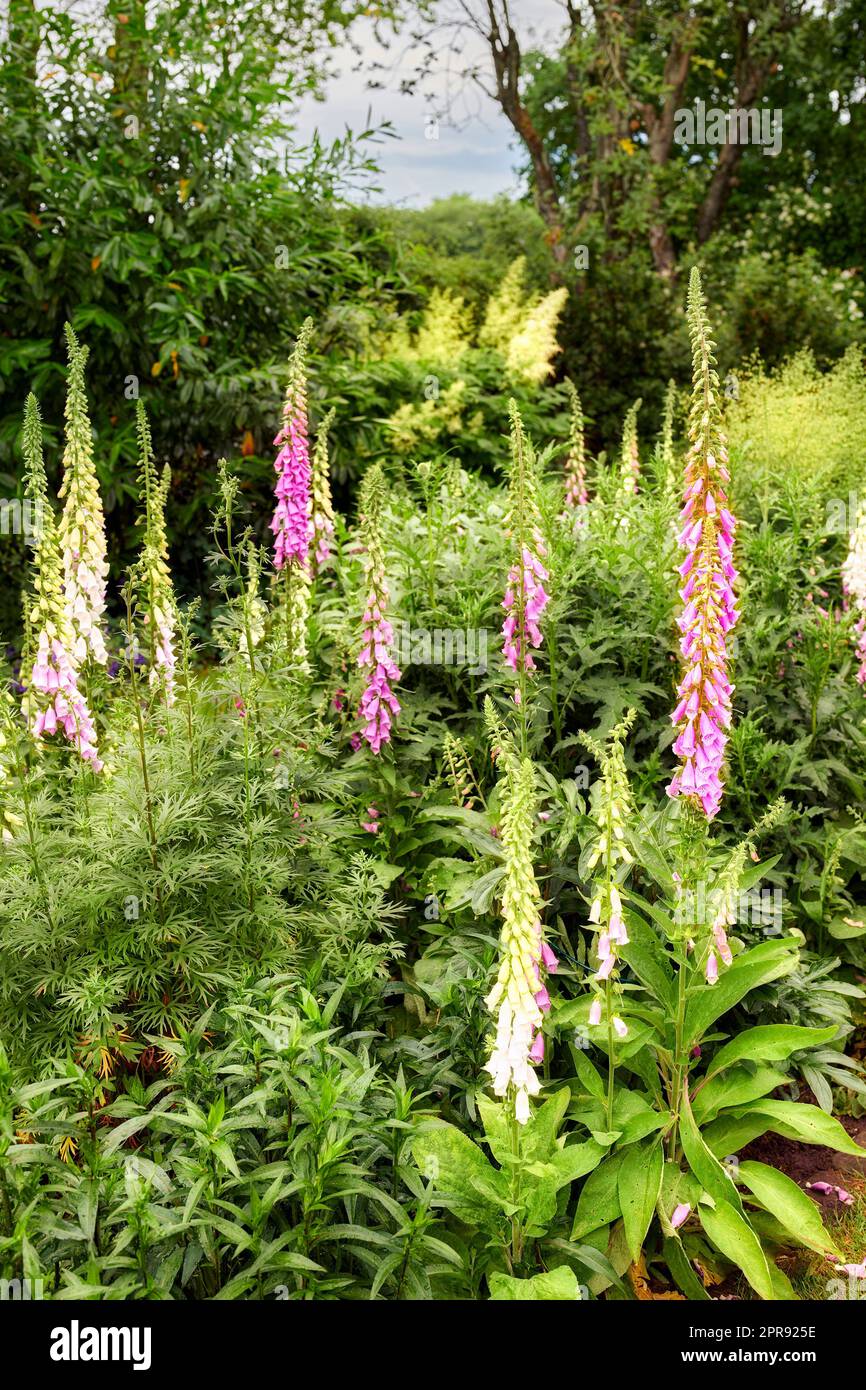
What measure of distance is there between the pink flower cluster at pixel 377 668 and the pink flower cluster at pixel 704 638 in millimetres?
1289

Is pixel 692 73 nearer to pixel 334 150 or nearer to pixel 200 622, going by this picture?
pixel 334 150

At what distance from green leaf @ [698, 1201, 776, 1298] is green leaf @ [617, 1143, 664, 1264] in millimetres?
172

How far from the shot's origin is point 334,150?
8.73 meters

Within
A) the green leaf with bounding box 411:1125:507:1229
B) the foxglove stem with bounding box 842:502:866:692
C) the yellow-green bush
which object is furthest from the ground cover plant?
the yellow-green bush

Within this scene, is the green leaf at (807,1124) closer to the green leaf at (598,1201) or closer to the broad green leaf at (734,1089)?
the broad green leaf at (734,1089)

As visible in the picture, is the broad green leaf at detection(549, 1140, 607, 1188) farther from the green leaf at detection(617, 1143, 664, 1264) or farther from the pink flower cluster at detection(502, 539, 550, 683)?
the pink flower cluster at detection(502, 539, 550, 683)

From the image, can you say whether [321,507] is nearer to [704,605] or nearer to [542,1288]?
[704,605]

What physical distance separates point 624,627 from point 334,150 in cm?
586

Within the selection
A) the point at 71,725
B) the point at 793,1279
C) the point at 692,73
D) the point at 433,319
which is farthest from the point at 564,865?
the point at 692,73

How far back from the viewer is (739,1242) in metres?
3.19

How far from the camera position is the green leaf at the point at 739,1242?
3125 millimetres

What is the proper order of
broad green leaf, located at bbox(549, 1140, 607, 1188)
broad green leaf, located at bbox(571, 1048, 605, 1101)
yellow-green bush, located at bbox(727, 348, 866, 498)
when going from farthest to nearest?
yellow-green bush, located at bbox(727, 348, 866, 498)
broad green leaf, located at bbox(571, 1048, 605, 1101)
broad green leaf, located at bbox(549, 1140, 607, 1188)

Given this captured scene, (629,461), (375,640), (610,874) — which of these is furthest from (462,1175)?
(629,461)

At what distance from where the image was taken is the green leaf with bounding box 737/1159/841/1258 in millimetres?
3273
